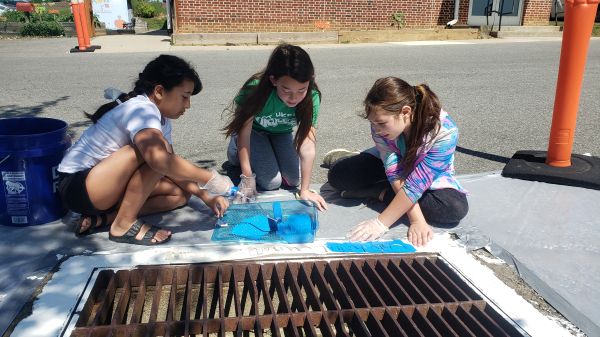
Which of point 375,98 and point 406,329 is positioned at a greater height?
point 375,98

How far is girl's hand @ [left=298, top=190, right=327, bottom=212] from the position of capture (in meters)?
3.12

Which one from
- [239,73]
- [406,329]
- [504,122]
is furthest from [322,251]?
[239,73]

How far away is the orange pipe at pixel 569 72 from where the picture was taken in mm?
3307

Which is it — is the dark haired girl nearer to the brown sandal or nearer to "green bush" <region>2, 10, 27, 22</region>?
the brown sandal

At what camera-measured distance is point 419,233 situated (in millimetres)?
2709

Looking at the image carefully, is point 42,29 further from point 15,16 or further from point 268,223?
point 268,223

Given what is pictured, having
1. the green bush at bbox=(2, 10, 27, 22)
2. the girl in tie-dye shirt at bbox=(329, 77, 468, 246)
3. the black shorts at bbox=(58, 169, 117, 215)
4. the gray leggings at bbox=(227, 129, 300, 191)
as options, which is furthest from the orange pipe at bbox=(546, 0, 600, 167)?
the green bush at bbox=(2, 10, 27, 22)

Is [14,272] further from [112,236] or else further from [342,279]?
[342,279]

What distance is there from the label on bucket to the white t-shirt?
0.72 feet

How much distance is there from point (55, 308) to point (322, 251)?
1.19m

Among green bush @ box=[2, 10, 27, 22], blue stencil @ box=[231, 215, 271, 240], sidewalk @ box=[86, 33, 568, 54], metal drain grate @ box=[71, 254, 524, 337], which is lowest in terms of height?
metal drain grate @ box=[71, 254, 524, 337]

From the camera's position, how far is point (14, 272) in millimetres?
2332

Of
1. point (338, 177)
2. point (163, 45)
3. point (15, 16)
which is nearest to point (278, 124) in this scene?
point (338, 177)

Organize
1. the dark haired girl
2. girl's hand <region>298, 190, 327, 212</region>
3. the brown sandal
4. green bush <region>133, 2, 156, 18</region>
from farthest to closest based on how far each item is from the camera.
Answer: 1. green bush <region>133, 2, 156, 18</region>
2. girl's hand <region>298, 190, 327, 212</region>
3. the brown sandal
4. the dark haired girl
